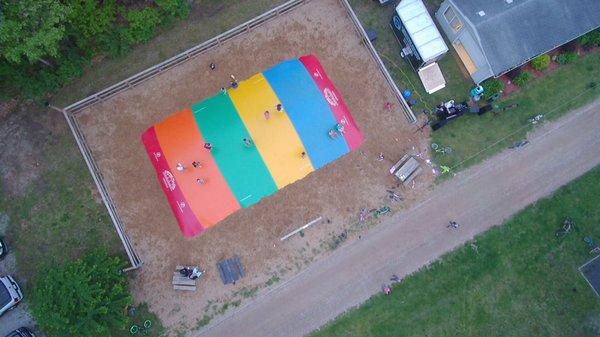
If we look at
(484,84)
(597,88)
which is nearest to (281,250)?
(484,84)

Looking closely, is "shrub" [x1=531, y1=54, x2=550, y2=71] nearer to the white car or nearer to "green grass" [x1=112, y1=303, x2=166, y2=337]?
"green grass" [x1=112, y1=303, x2=166, y2=337]

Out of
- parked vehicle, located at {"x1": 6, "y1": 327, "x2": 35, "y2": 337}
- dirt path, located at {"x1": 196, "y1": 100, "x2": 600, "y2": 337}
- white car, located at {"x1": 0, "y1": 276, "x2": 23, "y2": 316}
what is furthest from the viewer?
dirt path, located at {"x1": 196, "y1": 100, "x2": 600, "y2": 337}

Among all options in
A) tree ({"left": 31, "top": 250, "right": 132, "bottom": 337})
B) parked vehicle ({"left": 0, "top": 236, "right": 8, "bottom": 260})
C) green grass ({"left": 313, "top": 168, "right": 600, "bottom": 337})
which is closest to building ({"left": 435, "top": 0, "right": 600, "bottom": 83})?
green grass ({"left": 313, "top": 168, "right": 600, "bottom": 337})

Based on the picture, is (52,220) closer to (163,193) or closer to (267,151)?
(163,193)

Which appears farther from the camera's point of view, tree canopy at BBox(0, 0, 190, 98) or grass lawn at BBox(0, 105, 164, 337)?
grass lawn at BBox(0, 105, 164, 337)

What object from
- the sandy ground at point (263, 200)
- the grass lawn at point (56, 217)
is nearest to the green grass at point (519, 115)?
the sandy ground at point (263, 200)

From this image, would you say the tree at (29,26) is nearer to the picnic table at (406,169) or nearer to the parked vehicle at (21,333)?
the parked vehicle at (21,333)
